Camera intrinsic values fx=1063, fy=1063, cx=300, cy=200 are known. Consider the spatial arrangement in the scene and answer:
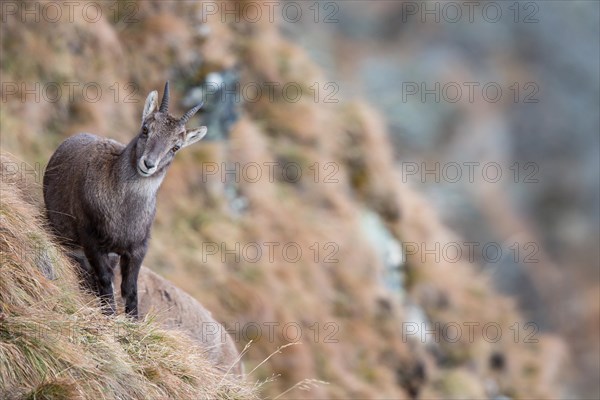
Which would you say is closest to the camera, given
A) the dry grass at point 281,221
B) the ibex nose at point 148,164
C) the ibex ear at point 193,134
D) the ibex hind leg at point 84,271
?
the ibex nose at point 148,164

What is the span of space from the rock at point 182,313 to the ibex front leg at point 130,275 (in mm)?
350

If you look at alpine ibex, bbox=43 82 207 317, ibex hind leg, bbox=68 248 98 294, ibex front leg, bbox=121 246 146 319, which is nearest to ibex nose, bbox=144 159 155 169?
alpine ibex, bbox=43 82 207 317

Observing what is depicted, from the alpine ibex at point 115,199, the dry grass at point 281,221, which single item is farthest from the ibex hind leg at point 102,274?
the dry grass at point 281,221

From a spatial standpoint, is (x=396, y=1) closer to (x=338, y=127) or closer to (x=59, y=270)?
(x=338, y=127)

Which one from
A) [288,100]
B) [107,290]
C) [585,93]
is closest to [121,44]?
[288,100]

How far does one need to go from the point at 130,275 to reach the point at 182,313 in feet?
2.79

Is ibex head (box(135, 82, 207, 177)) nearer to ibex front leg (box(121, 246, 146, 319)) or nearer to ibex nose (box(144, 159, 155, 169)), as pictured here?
ibex nose (box(144, 159, 155, 169))

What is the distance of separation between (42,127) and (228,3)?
5.96 m

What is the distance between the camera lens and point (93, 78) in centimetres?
1334

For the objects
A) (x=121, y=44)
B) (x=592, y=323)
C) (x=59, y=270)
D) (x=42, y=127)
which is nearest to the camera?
(x=59, y=270)

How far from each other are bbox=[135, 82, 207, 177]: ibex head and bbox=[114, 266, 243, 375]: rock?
1088 mm

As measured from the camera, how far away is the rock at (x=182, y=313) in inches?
327

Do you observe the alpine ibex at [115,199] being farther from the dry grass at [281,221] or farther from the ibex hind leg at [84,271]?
the dry grass at [281,221]

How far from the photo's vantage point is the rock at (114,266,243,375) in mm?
8297
